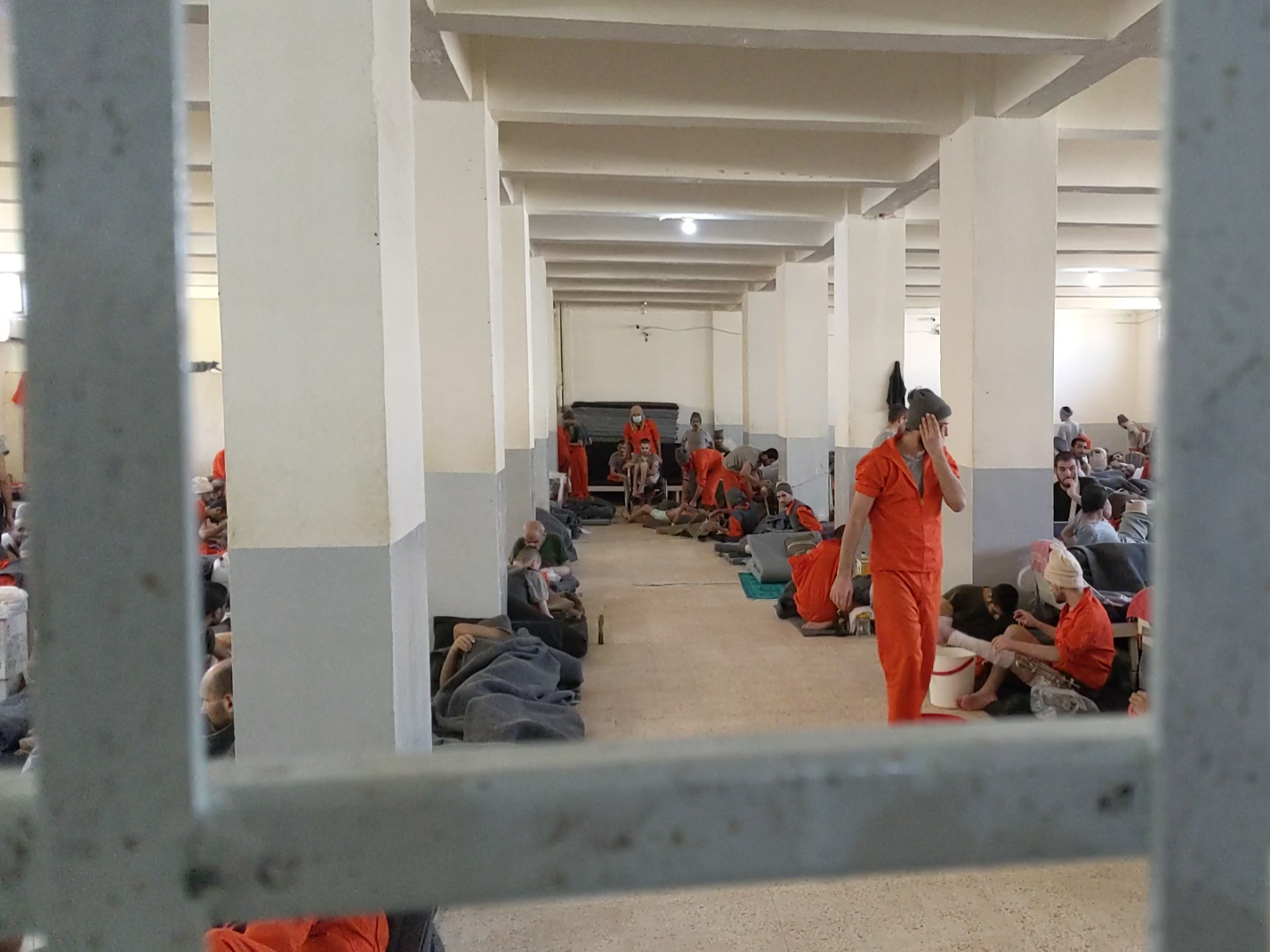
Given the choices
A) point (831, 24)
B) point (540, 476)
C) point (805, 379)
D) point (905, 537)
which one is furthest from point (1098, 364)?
point (905, 537)

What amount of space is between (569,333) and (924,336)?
7974 millimetres

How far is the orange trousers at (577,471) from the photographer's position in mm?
14898

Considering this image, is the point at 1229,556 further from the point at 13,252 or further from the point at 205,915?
the point at 13,252

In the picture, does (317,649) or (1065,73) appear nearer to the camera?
Answer: (317,649)

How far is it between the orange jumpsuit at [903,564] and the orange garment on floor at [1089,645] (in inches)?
34.2

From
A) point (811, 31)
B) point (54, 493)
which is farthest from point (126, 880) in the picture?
point (811, 31)

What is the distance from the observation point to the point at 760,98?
593 cm

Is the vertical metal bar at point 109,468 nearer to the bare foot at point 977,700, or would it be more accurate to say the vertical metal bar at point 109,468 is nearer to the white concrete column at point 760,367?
the bare foot at point 977,700

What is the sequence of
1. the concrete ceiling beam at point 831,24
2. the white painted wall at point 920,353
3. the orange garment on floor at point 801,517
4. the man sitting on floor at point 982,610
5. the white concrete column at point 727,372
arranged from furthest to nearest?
the white painted wall at point 920,353
the white concrete column at point 727,372
the orange garment on floor at point 801,517
the man sitting on floor at point 982,610
the concrete ceiling beam at point 831,24

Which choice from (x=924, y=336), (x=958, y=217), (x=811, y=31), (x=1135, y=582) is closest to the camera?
(x=811, y=31)

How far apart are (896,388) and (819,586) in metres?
2.58

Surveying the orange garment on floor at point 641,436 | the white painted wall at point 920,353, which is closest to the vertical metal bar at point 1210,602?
the orange garment on floor at point 641,436

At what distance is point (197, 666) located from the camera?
2.42 feet

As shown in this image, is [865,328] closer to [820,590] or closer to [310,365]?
[820,590]
